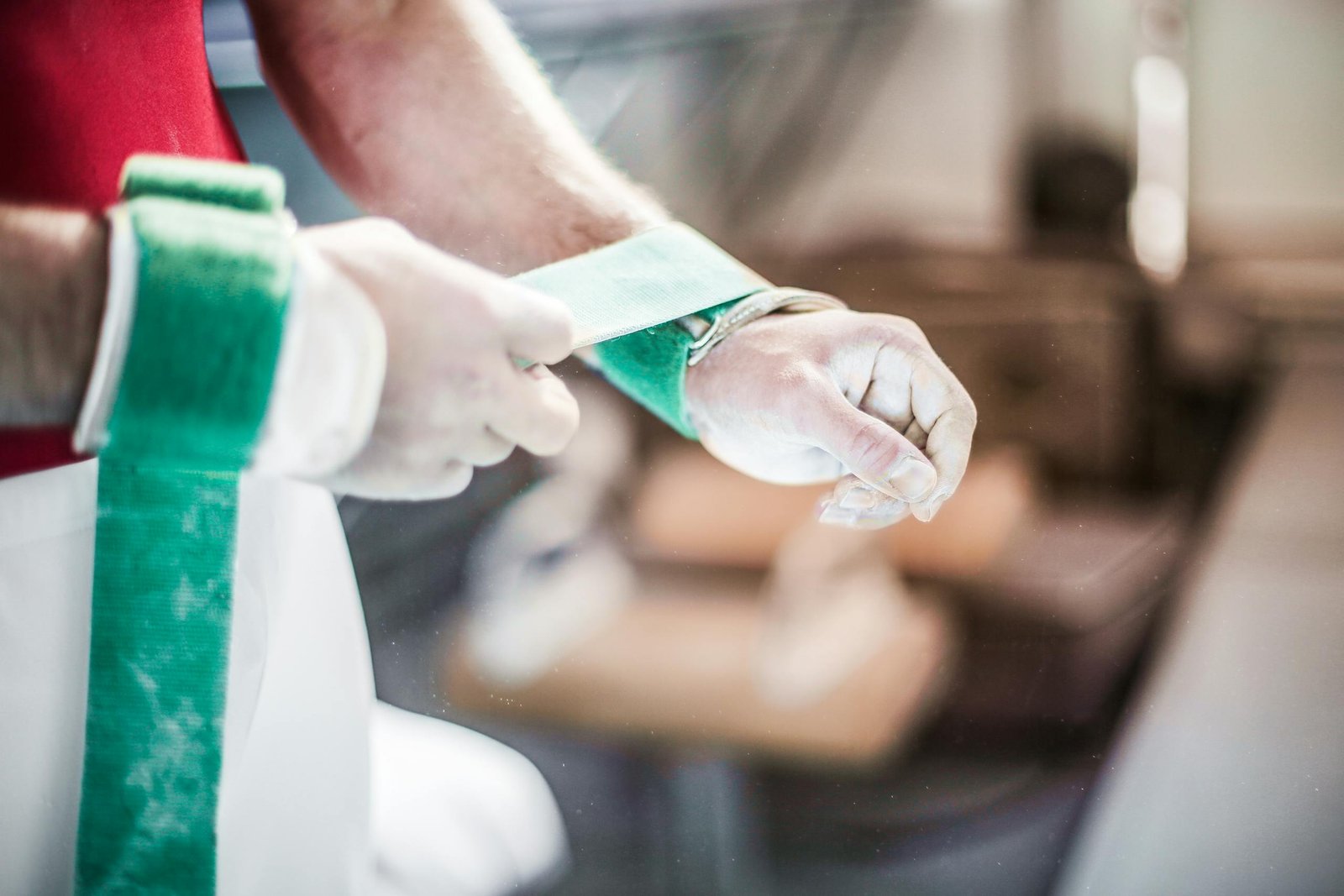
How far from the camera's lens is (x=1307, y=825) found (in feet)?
2.62

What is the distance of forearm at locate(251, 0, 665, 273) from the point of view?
0.61m

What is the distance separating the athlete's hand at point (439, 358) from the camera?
0.36 m

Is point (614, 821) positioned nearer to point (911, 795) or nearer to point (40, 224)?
point (911, 795)

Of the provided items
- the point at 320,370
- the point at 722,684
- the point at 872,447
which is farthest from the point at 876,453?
the point at 722,684

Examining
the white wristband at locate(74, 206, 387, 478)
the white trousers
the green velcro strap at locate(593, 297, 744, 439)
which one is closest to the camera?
the white wristband at locate(74, 206, 387, 478)

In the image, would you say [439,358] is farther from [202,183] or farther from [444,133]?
[444,133]

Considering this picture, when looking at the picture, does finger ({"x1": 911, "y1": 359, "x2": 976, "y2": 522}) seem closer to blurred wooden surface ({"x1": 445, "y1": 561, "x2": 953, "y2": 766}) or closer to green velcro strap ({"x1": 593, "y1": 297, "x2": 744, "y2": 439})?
green velcro strap ({"x1": 593, "y1": 297, "x2": 744, "y2": 439})

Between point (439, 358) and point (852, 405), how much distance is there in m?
0.25

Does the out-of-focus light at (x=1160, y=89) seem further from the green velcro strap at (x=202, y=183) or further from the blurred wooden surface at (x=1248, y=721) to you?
the green velcro strap at (x=202, y=183)

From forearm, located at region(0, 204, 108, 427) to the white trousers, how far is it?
132mm

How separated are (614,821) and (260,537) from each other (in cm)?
59

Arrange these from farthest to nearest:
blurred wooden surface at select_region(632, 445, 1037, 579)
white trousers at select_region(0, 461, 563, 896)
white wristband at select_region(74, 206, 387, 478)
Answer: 1. blurred wooden surface at select_region(632, 445, 1037, 579)
2. white trousers at select_region(0, 461, 563, 896)
3. white wristband at select_region(74, 206, 387, 478)

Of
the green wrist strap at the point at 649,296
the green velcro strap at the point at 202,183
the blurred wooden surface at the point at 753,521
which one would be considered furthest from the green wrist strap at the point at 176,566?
the blurred wooden surface at the point at 753,521

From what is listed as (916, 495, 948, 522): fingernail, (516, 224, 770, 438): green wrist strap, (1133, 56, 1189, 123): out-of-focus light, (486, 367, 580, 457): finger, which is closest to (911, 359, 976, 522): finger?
(916, 495, 948, 522): fingernail
